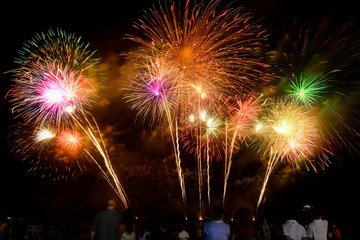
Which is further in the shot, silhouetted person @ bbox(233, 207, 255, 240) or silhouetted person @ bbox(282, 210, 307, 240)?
A: silhouetted person @ bbox(282, 210, 307, 240)

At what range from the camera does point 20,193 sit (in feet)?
111

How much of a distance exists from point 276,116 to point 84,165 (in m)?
22.5

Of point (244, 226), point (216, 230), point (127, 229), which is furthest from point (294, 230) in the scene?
point (127, 229)

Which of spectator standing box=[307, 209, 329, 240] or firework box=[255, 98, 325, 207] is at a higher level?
A: firework box=[255, 98, 325, 207]

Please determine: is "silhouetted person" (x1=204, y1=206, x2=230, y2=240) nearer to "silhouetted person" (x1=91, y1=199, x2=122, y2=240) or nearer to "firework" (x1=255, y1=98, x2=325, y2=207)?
"silhouetted person" (x1=91, y1=199, x2=122, y2=240)

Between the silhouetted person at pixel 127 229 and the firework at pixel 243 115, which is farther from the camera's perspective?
the firework at pixel 243 115

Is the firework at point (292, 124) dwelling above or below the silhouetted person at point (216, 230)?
above

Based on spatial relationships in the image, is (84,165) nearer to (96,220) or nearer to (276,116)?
(276,116)

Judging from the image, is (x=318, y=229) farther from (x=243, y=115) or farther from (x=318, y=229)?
(x=243, y=115)

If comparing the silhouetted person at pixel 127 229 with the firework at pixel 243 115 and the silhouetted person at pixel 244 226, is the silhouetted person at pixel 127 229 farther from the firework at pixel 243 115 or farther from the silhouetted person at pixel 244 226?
the firework at pixel 243 115

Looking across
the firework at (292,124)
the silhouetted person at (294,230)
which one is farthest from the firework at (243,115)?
the silhouetted person at (294,230)

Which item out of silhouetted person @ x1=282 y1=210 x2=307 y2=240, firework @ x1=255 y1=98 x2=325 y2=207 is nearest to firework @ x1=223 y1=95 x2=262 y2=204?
firework @ x1=255 y1=98 x2=325 y2=207

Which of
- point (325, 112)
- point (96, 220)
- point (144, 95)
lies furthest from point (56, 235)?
point (325, 112)

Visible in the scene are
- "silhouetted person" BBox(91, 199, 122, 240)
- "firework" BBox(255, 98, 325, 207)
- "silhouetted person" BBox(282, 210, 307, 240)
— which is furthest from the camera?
"firework" BBox(255, 98, 325, 207)
